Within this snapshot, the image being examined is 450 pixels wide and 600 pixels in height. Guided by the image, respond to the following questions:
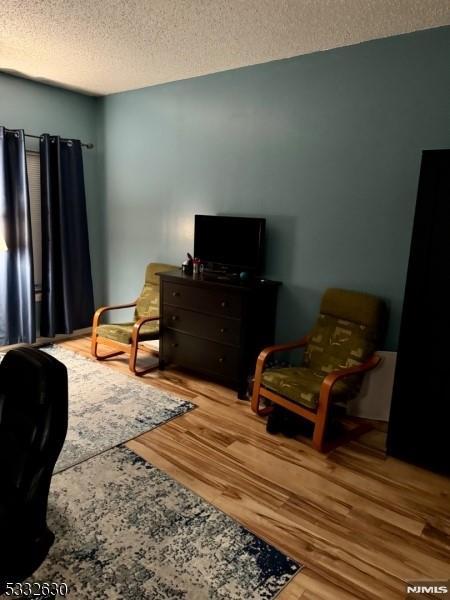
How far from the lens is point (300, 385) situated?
8.91 ft

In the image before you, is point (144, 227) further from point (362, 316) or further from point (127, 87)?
point (362, 316)

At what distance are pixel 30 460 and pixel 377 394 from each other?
99.3 inches

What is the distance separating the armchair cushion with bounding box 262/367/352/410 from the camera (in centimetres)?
262

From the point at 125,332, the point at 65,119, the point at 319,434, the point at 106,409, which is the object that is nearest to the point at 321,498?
the point at 319,434

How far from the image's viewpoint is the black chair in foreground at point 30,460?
3.92 ft

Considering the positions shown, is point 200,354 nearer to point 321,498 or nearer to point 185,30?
point 321,498

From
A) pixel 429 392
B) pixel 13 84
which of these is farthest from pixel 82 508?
pixel 13 84

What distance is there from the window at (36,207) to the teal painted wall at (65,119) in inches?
5.6

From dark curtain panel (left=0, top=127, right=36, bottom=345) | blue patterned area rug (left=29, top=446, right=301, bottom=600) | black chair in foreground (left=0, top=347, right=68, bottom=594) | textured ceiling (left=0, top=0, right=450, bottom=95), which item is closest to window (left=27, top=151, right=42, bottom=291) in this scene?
dark curtain panel (left=0, top=127, right=36, bottom=345)

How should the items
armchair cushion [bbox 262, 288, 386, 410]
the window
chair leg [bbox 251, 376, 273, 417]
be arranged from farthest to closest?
the window, chair leg [bbox 251, 376, 273, 417], armchair cushion [bbox 262, 288, 386, 410]

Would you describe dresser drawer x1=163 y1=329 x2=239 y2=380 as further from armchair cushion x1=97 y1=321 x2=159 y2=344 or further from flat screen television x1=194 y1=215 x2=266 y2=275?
flat screen television x1=194 y1=215 x2=266 y2=275

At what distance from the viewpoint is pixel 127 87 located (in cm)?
413

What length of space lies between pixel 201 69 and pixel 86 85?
4.40 ft

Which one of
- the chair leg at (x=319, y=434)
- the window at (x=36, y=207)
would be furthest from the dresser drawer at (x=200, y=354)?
the window at (x=36, y=207)
